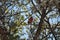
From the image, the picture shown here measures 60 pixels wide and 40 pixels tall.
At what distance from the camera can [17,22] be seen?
6.38 m

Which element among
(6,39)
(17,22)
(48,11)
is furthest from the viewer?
(17,22)

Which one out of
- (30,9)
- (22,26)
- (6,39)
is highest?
(30,9)

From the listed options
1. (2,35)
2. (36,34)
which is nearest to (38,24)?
(36,34)

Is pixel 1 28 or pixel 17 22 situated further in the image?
pixel 17 22

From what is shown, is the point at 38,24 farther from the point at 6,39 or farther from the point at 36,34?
the point at 6,39

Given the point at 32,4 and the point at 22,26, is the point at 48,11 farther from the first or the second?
the point at 22,26

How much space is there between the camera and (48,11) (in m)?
5.88

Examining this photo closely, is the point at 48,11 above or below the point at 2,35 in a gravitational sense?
above

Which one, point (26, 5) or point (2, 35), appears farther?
point (26, 5)

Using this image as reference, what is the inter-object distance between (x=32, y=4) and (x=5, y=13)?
0.88 metres

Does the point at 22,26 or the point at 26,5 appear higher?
the point at 26,5

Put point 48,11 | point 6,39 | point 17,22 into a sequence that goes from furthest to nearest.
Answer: point 17,22
point 48,11
point 6,39

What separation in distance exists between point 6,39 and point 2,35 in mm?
152

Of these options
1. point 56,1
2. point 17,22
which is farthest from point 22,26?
point 56,1
